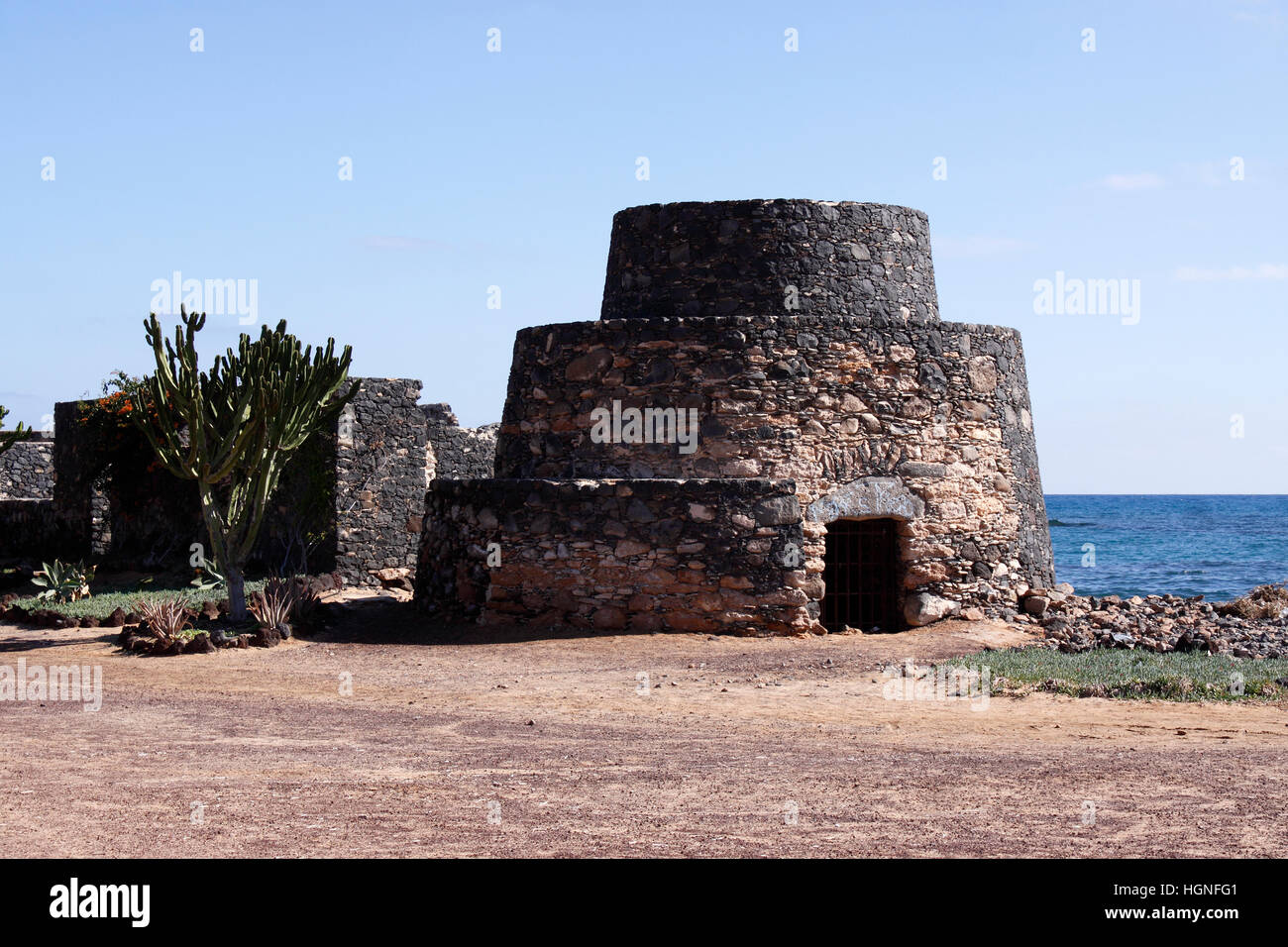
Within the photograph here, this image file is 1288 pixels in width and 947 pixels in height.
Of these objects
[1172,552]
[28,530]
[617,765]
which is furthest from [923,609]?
[1172,552]

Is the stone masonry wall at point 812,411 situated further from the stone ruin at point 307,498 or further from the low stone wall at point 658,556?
the stone ruin at point 307,498

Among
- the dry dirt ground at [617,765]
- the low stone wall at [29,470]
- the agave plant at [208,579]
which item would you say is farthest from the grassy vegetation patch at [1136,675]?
the low stone wall at [29,470]

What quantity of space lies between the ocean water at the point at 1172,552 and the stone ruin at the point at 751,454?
18.7 feet

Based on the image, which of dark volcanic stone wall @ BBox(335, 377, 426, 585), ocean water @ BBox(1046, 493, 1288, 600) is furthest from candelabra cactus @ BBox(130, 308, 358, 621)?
ocean water @ BBox(1046, 493, 1288, 600)

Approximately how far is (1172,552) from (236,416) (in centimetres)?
4951

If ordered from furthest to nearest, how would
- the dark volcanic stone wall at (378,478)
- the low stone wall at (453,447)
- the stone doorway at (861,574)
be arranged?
the low stone wall at (453,447)
the dark volcanic stone wall at (378,478)
the stone doorway at (861,574)

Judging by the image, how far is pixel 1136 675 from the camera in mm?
10867

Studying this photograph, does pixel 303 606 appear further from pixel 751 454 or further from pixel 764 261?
pixel 764 261

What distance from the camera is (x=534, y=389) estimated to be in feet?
48.2

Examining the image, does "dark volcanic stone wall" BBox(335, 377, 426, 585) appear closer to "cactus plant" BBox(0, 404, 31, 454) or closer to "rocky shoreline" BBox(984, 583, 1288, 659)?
"cactus plant" BBox(0, 404, 31, 454)

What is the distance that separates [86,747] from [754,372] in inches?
314

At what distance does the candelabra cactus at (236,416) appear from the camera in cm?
1430

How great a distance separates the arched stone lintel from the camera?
13789 mm

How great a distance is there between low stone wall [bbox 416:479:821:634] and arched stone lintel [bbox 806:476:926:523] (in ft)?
1.71
